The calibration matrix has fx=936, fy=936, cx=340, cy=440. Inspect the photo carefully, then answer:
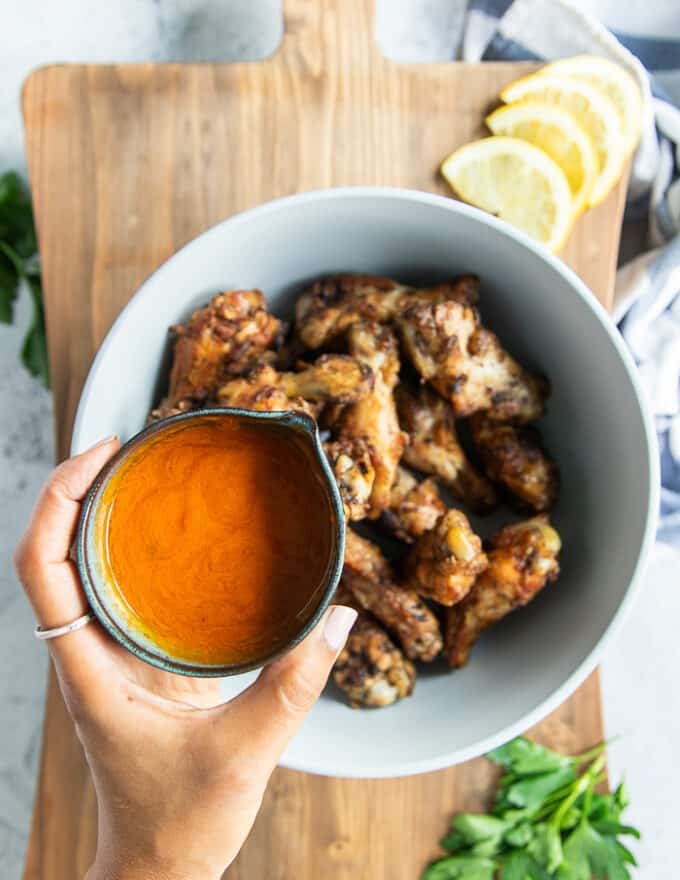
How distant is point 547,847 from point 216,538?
0.92 meters

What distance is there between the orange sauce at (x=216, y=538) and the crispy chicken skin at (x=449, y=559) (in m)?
0.29

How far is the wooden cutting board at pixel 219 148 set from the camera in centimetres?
166

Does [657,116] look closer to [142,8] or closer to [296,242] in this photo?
[296,242]

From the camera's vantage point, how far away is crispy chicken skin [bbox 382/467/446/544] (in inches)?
60.4

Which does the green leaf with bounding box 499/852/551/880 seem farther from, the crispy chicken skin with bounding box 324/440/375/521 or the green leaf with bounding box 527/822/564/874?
the crispy chicken skin with bounding box 324/440/375/521

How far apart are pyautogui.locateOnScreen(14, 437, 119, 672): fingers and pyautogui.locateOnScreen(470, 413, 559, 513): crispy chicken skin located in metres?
0.69

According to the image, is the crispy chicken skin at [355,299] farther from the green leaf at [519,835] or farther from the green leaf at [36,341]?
the green leaf at [519,835]

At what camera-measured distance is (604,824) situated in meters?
1.70

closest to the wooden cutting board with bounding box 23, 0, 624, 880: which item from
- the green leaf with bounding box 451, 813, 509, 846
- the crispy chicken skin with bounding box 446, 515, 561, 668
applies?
the green leaf with bounding box 451, 813, 509, 846

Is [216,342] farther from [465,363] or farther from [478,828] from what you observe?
[478,828]

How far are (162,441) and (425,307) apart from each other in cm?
49

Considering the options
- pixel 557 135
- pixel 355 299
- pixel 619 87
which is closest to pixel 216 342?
pixel 355 299

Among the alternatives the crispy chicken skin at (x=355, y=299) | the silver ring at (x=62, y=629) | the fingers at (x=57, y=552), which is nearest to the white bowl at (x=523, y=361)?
the crispy chicken skin at (x=355, y=299)

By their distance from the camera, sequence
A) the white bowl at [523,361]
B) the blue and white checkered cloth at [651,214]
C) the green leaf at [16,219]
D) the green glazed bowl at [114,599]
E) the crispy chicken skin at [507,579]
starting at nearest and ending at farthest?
the green glazed bowl at [114,599] < the white bowl at [523,361] < the crispy chicken skin at [507,579] < the blue and white checkered cloth at [651,214] < the green leaf at [16,219]
